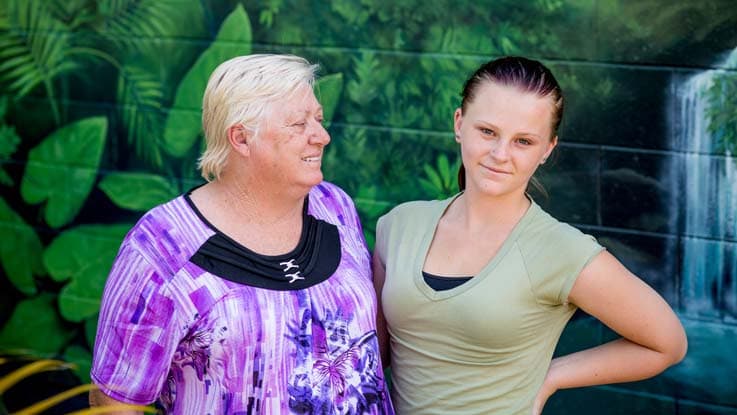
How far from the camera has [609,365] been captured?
2695 mm

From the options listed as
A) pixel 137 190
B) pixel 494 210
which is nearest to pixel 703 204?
pixel 494 210

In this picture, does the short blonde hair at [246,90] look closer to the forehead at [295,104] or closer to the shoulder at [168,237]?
the forehead at [295,104]

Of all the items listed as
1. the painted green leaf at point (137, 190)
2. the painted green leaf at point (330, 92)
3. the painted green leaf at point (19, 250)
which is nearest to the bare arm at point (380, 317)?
the painted green leaf at point (330, 92)

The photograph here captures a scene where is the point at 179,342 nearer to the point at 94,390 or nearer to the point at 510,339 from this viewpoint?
the point at 94,390

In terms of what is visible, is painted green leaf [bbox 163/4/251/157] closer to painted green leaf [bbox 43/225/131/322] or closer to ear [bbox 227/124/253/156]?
painted green leaf [bbox 43/225/131/322]

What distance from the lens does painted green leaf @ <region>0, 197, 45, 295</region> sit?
5.03 metres

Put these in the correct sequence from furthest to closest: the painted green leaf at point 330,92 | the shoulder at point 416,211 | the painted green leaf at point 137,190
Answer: the painted green leaf at point 137,190 < the painted green leaf at point 330,92 < the shoulder at point 416,211

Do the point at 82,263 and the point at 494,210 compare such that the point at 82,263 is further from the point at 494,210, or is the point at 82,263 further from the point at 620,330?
the point at 620,330

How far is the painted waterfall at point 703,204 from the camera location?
3643 mm

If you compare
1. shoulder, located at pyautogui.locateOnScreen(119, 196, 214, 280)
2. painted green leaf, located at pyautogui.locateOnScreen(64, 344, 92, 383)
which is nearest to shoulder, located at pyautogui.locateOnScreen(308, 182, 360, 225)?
shoulder, located at pyautogui.locateOnScreen(119, 196, 214, 280)

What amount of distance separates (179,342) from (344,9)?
6.64 feet

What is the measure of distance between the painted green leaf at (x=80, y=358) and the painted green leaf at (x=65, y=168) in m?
0.58

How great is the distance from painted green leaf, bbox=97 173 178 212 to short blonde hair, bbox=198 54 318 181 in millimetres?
2020

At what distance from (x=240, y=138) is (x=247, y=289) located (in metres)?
0.38
